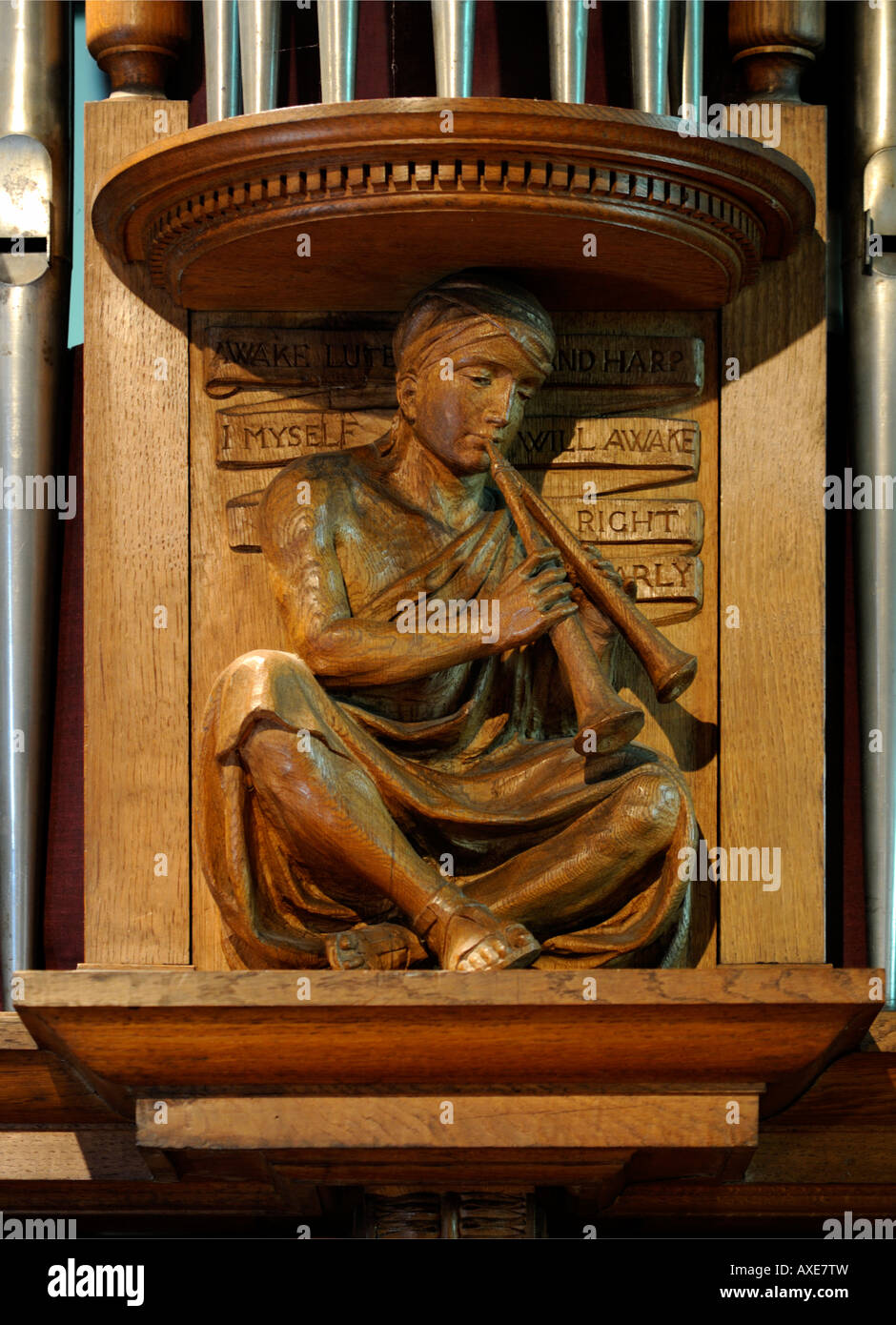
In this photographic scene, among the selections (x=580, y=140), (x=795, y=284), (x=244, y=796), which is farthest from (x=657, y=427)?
(x=244, y=796)

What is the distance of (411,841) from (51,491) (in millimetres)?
930

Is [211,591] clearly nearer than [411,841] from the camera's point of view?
No

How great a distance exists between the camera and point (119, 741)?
361cm

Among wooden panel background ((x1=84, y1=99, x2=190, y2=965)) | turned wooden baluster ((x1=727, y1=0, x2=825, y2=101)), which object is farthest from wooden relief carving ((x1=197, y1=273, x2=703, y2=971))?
turned wooden baluster ((x1=727, y1=0, x2=825, y2=101))

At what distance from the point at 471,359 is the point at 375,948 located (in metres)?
0.90

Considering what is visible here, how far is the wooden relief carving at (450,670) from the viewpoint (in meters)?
3.22

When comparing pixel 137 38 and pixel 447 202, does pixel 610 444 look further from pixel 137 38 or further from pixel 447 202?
pixel 137 38

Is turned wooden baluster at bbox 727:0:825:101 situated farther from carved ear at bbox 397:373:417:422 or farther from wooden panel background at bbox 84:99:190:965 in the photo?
wooden panel background at bbox 84:99:190:965

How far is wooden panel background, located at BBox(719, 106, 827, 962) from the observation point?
Answer: 3.59 meters

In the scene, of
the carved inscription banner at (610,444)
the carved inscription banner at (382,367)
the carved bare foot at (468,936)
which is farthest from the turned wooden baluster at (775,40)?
the carved bare foot at (468,936)

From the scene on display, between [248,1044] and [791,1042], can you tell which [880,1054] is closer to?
[791,1042]

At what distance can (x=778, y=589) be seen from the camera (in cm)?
365

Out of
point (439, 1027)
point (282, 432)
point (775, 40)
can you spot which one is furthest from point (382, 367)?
point (439, 1027)

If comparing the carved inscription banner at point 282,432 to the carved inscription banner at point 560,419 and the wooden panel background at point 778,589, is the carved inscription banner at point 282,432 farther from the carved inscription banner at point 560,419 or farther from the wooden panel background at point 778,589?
the wooden panel background at point 778,589
